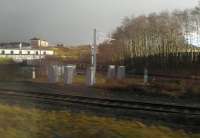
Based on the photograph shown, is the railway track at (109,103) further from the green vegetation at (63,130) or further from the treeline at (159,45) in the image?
the treeline at (159,45)

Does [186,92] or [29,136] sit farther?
[186,92]

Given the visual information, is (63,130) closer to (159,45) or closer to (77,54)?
(159,45)

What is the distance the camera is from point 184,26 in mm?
56344

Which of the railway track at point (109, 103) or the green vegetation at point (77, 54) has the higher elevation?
the green vegetation at point (77, 54)

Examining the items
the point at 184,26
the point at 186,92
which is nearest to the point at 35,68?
the point at 186,92

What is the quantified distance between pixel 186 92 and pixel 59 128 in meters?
15.5

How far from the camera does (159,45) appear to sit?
156ft

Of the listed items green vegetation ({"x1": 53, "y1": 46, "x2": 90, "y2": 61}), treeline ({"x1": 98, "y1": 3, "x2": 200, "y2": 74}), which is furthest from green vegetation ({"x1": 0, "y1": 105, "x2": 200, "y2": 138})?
green vegetation ({"x1": 53, "y1": 46, "x2": 90, "y2": 61})

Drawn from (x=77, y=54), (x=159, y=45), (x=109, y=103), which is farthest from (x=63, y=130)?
(x=77, y=54)


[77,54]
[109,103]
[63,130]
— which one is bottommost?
[109,103]

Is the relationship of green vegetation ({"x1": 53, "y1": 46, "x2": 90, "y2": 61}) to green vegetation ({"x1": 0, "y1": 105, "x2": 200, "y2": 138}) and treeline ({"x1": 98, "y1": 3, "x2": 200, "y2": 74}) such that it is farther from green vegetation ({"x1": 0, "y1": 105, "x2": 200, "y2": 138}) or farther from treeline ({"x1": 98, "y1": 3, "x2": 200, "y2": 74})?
green vegetation ({"x1": 0, "y1": 105, "x2": 200, "y2": 138})

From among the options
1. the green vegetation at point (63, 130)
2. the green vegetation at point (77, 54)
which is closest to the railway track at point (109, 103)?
the green vegetation at point (63, 130)

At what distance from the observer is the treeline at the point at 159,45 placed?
4312cm

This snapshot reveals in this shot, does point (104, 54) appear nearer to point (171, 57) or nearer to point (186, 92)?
point (171, 57)
